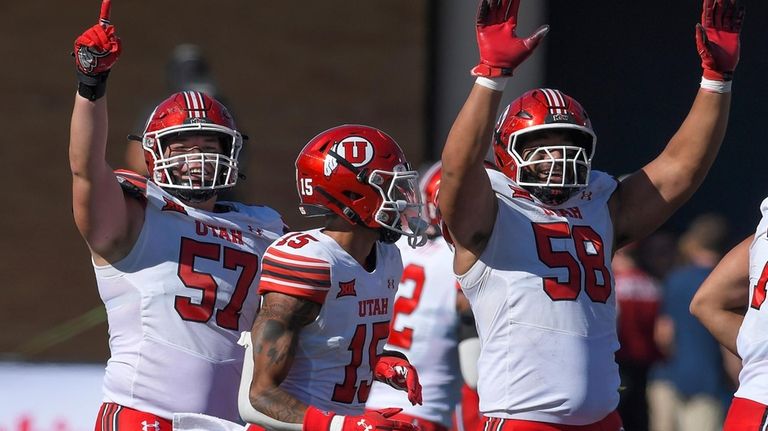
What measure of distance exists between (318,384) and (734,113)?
8.75 meters

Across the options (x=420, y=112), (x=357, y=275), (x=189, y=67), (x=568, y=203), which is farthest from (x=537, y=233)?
(x=420, y=112)

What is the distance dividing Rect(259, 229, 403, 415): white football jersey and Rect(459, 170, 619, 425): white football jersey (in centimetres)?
40

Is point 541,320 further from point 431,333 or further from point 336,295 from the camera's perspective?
point 431,333

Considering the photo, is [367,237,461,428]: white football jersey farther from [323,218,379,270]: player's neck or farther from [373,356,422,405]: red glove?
[323,218,379,270]: player's neck

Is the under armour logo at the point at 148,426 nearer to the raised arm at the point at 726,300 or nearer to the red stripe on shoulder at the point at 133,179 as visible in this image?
the red stripe on shoulder at the point at 133,179

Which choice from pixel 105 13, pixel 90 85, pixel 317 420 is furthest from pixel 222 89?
pixel 317 420

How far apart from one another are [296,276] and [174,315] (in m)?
0.77

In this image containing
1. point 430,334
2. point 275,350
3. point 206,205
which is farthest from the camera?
point 430,334

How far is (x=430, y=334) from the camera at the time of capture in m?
6.44

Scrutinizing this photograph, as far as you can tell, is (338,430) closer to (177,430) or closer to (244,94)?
(177,430)

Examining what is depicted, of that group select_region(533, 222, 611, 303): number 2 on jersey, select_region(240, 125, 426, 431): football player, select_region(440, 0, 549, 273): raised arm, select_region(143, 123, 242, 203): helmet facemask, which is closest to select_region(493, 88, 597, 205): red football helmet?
select_region(533, 222, 611, 303): number 2 on jersey

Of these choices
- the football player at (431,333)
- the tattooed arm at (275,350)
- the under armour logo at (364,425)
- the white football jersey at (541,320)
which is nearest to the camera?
the under armour logo at (364,425)

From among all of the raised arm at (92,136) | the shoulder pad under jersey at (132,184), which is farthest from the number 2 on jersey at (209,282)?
the raised arm at (92,136)

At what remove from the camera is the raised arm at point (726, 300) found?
487 centimetres
